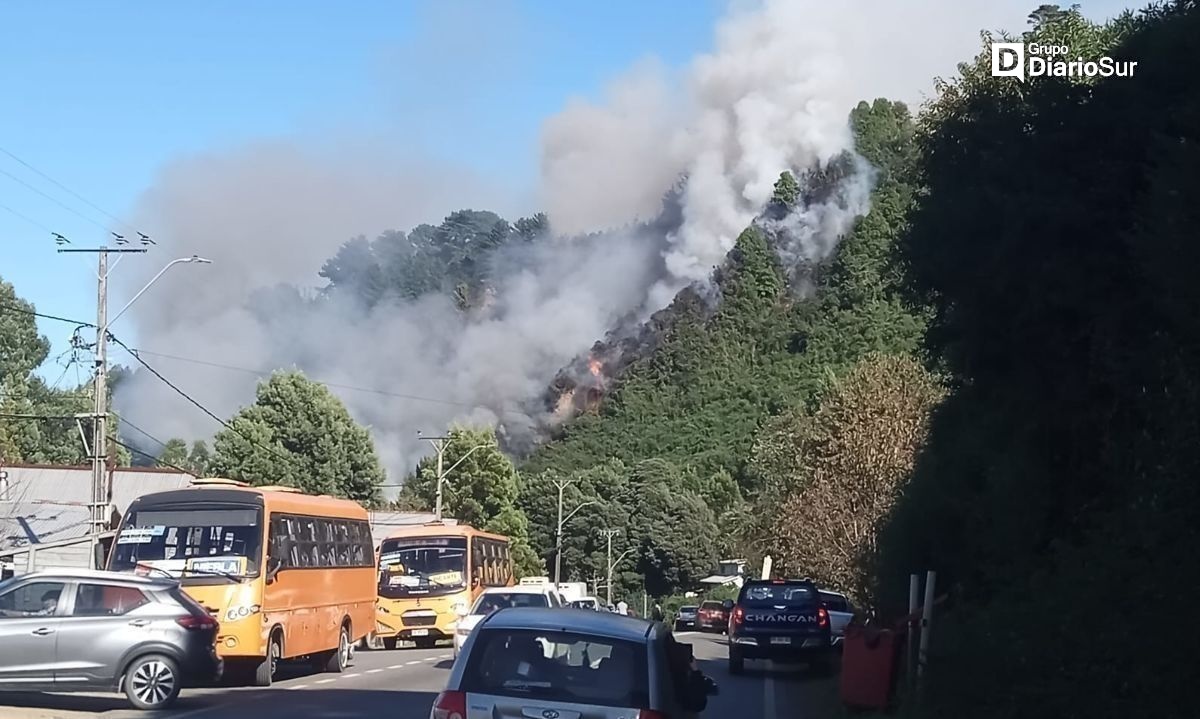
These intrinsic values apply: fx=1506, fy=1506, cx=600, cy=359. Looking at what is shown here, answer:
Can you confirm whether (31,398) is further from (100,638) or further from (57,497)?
(100,638)

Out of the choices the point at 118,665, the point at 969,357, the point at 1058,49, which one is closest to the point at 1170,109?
the point at 969,357

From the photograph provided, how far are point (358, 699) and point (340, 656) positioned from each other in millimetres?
6566

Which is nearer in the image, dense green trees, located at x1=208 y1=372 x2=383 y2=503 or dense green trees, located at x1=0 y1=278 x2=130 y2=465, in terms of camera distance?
dense green trees, located at x1=208 y1=372 x2=383 y2=503

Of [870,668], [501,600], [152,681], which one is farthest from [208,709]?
[501,600]

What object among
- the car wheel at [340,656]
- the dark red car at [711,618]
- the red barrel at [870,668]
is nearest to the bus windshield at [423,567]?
the car wheel at [340,656]

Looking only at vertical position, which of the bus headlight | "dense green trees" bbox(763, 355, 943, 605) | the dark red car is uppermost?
"dense green trees" bbox(763, 355, 943, 605)

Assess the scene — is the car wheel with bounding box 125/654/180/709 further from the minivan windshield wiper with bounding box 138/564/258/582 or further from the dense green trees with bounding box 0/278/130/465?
the dense green trees with bounding box 0/278/130/465

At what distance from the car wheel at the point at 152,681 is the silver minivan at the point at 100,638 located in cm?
1

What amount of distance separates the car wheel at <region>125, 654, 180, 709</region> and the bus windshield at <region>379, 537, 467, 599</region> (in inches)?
768

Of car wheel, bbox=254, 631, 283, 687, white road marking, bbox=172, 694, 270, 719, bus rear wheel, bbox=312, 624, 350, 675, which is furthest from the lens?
bus rear wheel, bbox=312, 624, 350, 675

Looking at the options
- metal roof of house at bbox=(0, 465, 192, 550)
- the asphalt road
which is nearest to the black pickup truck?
the asphalt road

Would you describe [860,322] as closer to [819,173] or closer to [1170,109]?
[819,173]

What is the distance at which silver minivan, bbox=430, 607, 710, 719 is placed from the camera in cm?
867

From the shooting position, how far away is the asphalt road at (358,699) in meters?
17.2
